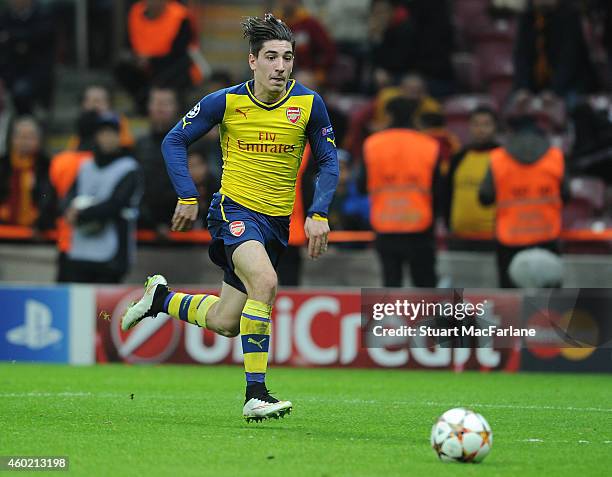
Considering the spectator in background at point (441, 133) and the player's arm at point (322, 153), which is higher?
the spectator in background at point (441, 133)

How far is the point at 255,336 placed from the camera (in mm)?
8047

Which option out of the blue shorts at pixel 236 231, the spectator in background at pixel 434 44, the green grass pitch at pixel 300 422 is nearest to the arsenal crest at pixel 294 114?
the blue shorts at pixel 236 231

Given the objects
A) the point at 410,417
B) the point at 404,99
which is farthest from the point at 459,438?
the point at 404,99

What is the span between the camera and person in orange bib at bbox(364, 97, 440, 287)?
12836 mm

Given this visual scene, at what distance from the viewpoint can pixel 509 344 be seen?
12.4 m

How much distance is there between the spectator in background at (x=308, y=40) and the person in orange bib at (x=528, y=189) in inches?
149

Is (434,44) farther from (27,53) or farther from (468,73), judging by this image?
(27,53)

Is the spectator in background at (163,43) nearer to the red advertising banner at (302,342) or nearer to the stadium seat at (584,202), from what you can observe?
the red advertising banner at (302,342)

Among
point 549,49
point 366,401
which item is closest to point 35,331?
point 366,401

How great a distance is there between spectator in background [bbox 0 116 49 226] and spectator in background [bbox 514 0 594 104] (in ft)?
16.5

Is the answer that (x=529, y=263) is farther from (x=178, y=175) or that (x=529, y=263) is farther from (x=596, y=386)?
(x=178, y=175)

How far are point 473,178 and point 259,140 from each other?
5.64 m

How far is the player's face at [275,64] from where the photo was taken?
8211mm

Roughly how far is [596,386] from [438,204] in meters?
2.65
